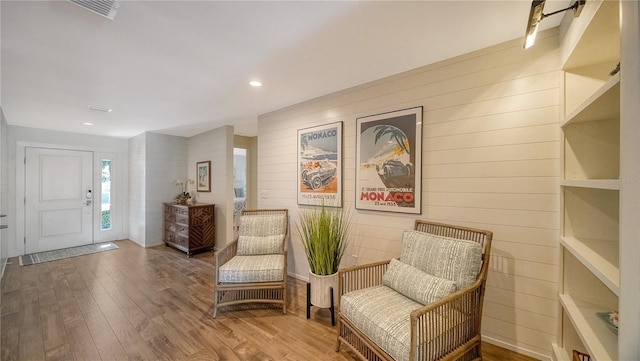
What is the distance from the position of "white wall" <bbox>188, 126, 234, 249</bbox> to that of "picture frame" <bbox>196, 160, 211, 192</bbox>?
0.31 ft

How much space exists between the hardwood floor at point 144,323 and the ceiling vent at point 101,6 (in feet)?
7.79

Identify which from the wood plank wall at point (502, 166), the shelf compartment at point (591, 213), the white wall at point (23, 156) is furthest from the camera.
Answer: the white wall at point (23, 156)

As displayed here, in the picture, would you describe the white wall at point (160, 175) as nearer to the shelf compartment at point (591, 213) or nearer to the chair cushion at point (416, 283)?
the chair cushion at point (416, 283)

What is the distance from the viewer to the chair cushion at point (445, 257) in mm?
1641

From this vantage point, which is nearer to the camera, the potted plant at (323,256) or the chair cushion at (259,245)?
→ the potted plant at (323,256)

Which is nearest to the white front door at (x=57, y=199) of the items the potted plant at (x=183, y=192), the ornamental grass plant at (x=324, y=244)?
the potted plant at (x=183, y=192)

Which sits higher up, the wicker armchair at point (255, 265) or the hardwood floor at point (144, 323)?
the wicker armchair at point (255, 265)

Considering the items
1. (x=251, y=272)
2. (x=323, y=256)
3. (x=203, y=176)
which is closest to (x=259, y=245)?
(x=251, y=272)

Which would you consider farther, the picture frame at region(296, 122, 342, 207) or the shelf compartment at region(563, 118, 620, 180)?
the picture frame at region(296, 122, 342, 207)

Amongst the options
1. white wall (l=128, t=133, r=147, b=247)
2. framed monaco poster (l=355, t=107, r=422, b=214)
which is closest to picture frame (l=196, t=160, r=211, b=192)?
white wall (l=128, t=133, r=147, b=247)

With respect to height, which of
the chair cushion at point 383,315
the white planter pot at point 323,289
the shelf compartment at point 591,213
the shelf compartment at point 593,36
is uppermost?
the shelf compartment at point 593,36

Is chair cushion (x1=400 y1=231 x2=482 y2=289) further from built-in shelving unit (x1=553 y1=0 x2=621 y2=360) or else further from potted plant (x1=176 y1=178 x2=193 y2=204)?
potted plant (x1=176 y1=178 x2=193 y2=204)

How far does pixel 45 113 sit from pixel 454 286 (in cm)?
548

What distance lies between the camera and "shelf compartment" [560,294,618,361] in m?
1.09
